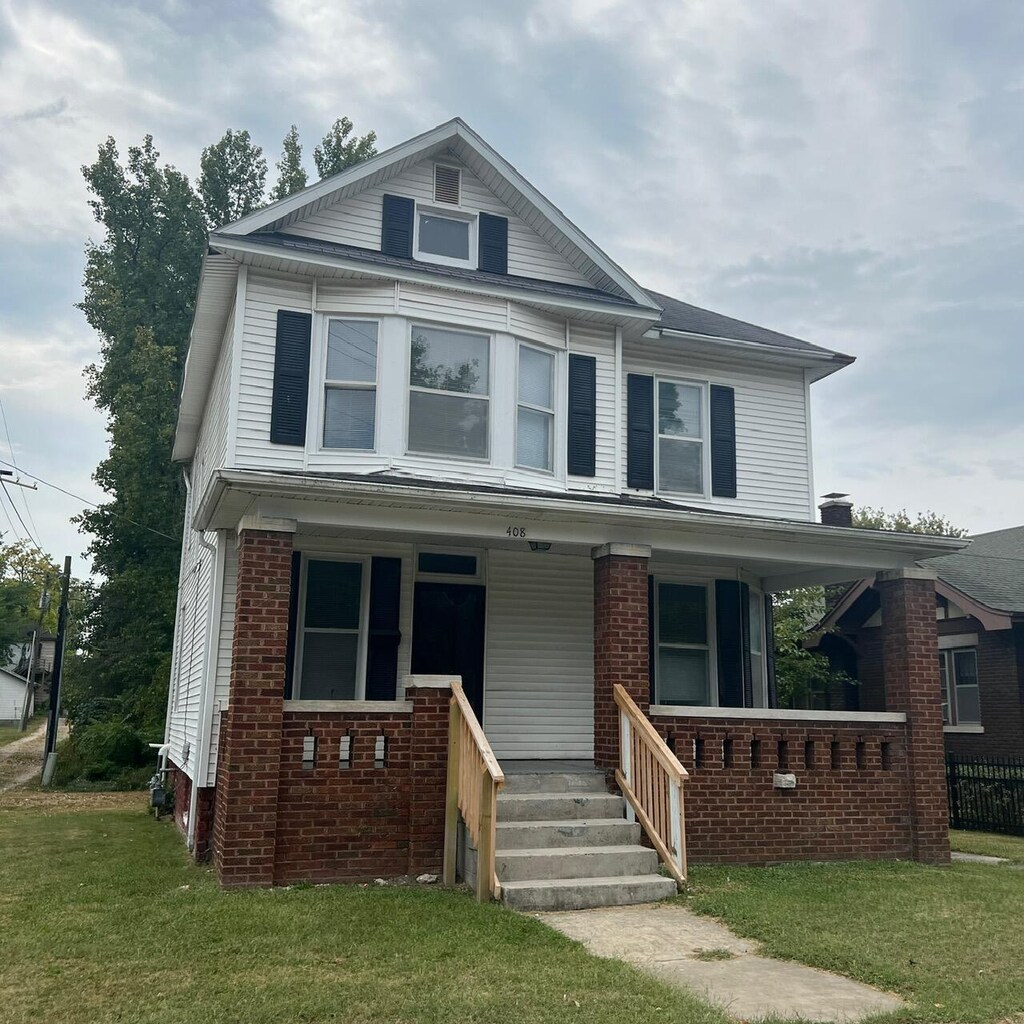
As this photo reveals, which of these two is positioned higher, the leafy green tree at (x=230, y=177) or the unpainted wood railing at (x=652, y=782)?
the leafy green tree at (x=230, y=177)

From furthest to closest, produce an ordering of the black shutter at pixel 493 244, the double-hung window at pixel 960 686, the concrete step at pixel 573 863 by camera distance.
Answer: the double-hung window at pixel 960 686, the black shutter at pixel 493 244, the concrete step at pixel 573 863

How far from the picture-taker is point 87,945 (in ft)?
20.2

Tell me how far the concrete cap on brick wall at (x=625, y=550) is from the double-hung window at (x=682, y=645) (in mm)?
2302

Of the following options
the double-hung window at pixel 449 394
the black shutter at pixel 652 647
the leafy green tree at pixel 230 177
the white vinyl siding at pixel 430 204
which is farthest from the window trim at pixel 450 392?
the leafy green tree at pixel 230 177

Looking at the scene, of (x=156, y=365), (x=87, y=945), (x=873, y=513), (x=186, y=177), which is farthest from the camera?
(x=873, y=513)

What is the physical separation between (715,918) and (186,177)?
26668 mm

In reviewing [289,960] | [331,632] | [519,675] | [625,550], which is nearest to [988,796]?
[519,675]

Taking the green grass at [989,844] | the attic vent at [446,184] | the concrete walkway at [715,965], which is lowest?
the green grass at [989,844]

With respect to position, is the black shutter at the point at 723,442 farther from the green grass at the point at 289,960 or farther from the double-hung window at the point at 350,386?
the green grass at the point at 289,960

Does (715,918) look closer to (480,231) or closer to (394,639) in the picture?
(394,639)

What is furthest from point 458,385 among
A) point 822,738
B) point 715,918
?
point 715,918

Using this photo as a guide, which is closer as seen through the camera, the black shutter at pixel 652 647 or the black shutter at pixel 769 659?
the black shutter at pixel 652 647

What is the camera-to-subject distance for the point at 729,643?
1212 centimetres

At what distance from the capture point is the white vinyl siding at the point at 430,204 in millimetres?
11023
